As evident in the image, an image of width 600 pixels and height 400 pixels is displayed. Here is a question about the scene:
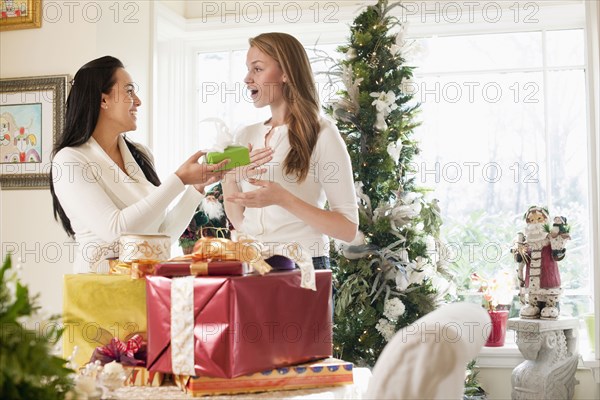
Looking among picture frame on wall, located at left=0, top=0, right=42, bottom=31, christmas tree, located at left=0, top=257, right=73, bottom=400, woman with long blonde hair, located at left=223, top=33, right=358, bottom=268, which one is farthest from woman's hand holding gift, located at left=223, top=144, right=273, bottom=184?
picture frame on wall, located at left=0, top=0, right=42, bottom=31

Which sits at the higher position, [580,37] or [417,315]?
[580,37]

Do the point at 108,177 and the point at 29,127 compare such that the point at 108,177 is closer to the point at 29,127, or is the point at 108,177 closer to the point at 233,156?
the point at 233,156

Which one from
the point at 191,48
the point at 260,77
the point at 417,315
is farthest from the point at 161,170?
the point at 260,77

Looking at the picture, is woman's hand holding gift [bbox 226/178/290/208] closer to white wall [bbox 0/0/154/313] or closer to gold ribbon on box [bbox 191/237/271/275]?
gold ribbon on box [bbox 191/237/271/275]

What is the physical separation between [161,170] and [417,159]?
1.66 meters

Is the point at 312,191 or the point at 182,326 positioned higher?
the point at 312,191

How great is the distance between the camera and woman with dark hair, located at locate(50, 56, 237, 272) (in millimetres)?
1956

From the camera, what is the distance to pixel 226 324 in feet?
3.77

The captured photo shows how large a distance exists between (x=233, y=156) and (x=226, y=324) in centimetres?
72

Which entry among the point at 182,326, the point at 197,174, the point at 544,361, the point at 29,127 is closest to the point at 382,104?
the point at 544,361

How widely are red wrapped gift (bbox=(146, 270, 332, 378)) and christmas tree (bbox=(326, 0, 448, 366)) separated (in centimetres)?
270

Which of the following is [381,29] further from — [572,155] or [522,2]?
[572,155]

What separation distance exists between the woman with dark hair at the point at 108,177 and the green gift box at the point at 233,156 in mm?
15

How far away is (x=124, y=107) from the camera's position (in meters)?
2.29
